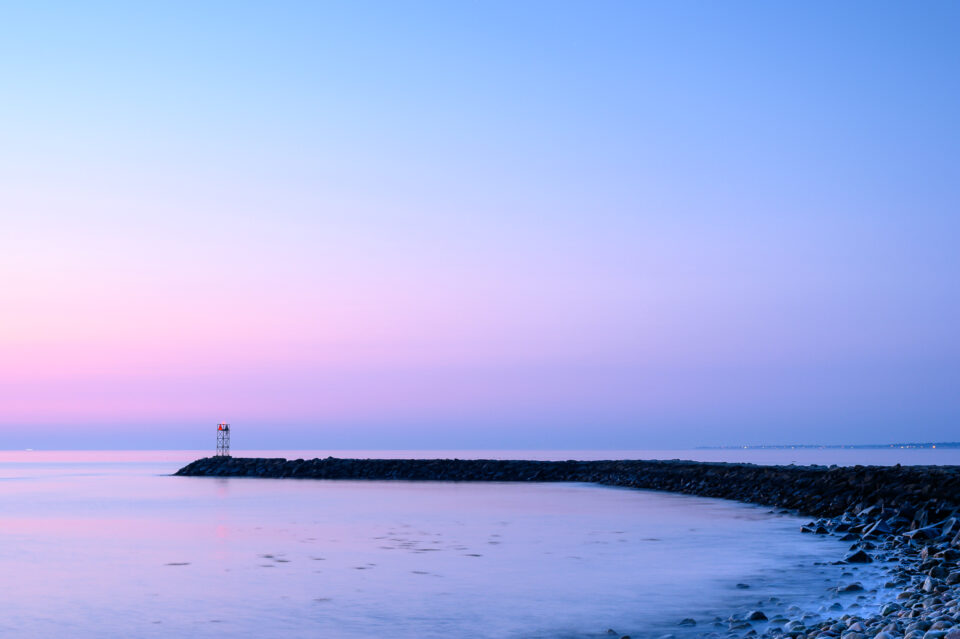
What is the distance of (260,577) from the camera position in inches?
646

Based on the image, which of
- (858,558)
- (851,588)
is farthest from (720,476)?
(851,588)

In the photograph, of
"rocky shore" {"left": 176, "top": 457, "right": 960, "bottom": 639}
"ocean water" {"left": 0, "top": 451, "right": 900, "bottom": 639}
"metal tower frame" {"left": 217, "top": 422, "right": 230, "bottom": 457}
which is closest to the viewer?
"rocky shore" {"left": 176, "top": 457, "right": 960, "bottom": 639}

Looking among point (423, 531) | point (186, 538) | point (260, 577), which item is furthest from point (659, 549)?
point (186, 538)

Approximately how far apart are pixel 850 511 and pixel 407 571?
47.7 ft

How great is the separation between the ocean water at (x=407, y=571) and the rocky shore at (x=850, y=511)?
685 mm

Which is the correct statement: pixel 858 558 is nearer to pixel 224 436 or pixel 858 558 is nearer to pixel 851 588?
pixel 851 588

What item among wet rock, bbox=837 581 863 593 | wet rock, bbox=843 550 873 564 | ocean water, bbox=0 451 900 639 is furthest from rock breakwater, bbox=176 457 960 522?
wet rock, bbox=837 581 863 593

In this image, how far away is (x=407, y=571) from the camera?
17.0 metres

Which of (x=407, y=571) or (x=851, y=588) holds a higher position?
(x=851, y=588)

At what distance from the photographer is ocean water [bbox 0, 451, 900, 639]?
1248cm

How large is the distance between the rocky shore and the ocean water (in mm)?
685

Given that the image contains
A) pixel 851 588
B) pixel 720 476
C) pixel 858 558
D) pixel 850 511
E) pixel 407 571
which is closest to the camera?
pixel 851 588

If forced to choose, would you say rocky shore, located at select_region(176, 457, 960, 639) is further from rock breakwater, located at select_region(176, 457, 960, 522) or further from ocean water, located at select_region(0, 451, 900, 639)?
ocean water, located at select_region(0, 451, 900, 639)

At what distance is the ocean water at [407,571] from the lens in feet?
41.0
